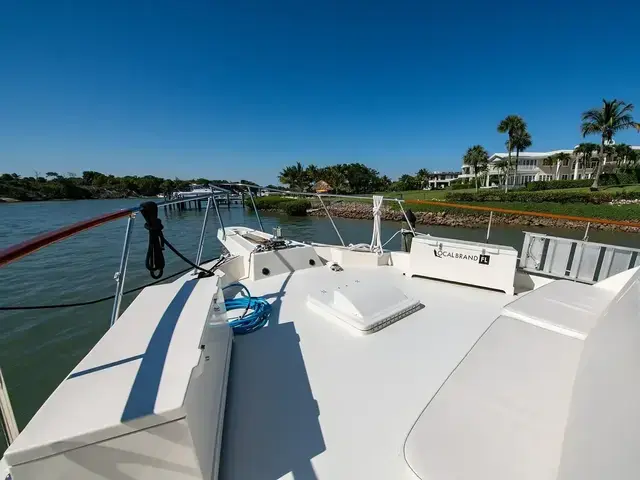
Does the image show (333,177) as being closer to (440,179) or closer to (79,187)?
(440,179)

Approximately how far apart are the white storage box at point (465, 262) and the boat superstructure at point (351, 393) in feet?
1.82

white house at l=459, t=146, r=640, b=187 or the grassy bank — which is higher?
white house at l=459, t=146, r=640, b=187

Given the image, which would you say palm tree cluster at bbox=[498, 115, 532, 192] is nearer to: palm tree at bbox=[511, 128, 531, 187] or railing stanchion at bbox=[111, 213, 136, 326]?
palm tree at bbox=[511, 128, 531, 187]

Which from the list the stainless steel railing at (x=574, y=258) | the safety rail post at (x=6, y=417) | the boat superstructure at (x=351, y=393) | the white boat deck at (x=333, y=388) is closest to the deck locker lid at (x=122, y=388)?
the boat superstructure at (x=351, y=393)

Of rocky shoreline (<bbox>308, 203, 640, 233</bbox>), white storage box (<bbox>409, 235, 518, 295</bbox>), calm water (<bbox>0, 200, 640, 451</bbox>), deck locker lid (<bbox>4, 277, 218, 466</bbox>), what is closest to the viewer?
deck locker lid (<bbox>4, 277, 218, 466</bbox>)

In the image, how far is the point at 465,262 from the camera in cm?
300

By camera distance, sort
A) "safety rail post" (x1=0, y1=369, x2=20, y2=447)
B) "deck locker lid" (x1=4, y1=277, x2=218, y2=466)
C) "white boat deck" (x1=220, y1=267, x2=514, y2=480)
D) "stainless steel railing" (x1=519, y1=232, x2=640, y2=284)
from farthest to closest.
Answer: "stainless steel railing" (x1=519, y1=232, x2=640, y2=284) → "white boat deck" (x1=220, y1=267, x2=514, y2=480) → "safety rail post" (x1=0, y1=369, x2=20, y2=447) → "deck locker lid" (x1=4, y1=277, x2=218, y2=466)

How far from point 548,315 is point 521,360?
1.76ft

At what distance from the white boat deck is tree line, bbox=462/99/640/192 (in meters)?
36.2

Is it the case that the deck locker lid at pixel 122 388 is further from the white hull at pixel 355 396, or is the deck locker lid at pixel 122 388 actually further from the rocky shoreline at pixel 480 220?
the rocky shoreline at pixel 480 220

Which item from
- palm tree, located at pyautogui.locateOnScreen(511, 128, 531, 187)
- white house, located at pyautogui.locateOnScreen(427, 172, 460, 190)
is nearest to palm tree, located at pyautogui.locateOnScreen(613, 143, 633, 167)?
palm tree, located at pyautogui.locateOnScreen(511, 128, 531, 187)

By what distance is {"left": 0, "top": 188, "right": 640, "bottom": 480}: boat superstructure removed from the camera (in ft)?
2.59

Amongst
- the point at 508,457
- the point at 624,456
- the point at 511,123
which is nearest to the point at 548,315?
the point at 508,457

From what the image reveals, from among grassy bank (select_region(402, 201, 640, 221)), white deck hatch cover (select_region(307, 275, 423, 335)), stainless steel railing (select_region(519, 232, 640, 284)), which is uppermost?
stainless steel railing (select_region(519, 232, 640, 284))
